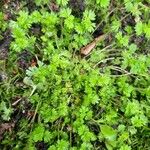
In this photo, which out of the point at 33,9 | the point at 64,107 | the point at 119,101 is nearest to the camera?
the point at 64,107

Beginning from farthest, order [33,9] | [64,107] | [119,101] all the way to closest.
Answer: [33,9], [119,101], [64,107]

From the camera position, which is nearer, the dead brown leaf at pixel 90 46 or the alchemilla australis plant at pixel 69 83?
the alchemilla australis plant at pixel 69 83

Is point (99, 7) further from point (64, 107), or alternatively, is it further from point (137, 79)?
point (64, 107)

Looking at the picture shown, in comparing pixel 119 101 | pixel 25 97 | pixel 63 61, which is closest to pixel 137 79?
pixel 119 101

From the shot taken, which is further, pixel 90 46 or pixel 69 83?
pixel 90 46

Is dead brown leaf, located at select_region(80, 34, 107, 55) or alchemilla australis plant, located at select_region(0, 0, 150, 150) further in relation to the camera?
dead brown leaf, located at select_region(80, 34, 107, 55)

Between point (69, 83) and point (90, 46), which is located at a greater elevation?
point (90, 46)

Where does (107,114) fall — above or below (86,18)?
below

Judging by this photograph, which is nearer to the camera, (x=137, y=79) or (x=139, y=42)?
(x=137, y=79)
